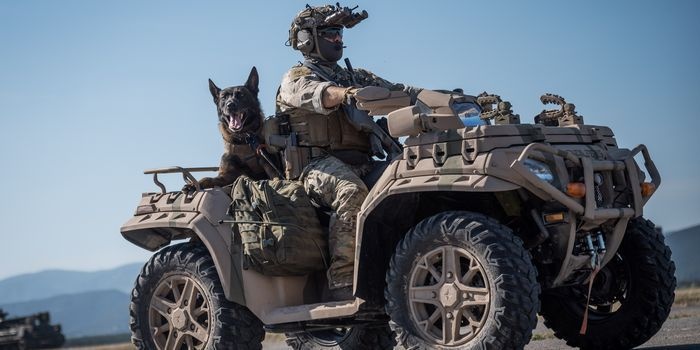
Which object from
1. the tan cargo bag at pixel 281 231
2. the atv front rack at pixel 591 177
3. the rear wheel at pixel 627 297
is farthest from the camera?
the tan cargo bag at pixel 281 231

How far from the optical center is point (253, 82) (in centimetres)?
1182

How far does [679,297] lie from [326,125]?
32.4 ft

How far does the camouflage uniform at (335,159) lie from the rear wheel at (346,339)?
1484 mm

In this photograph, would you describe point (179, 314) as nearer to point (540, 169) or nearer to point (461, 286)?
point (461, 286)

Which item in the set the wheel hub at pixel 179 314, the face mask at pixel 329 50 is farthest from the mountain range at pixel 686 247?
the wheel hub at pixel 179 314

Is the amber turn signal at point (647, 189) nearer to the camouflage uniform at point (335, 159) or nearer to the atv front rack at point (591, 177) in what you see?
the atv front rack at point (591, 177)

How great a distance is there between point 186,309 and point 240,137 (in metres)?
1.70

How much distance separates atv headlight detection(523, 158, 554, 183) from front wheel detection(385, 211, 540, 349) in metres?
0.45

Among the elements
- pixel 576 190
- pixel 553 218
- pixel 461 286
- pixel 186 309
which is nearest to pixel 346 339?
pixel 186 309

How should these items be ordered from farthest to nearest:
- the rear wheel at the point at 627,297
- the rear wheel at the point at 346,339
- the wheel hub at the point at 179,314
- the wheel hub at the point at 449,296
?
the rear wheel at the point at 346,339 → the wheel hub at the point at 179,314 → the rear wheel at the point at 627,297 → the wheel hub at the point at 449,296

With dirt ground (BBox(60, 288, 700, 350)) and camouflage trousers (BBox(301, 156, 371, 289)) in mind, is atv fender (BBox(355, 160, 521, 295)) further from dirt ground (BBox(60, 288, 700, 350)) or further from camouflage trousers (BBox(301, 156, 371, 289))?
dirt ground (BBox(60, 288, 700, 350))

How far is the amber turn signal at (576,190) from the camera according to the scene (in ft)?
28.5

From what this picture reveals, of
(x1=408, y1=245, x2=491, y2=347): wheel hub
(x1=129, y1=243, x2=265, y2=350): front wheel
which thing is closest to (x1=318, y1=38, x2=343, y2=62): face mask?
(x1=129, y1=243, x2=265, y2=350): front wheel

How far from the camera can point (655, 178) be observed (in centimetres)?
965
